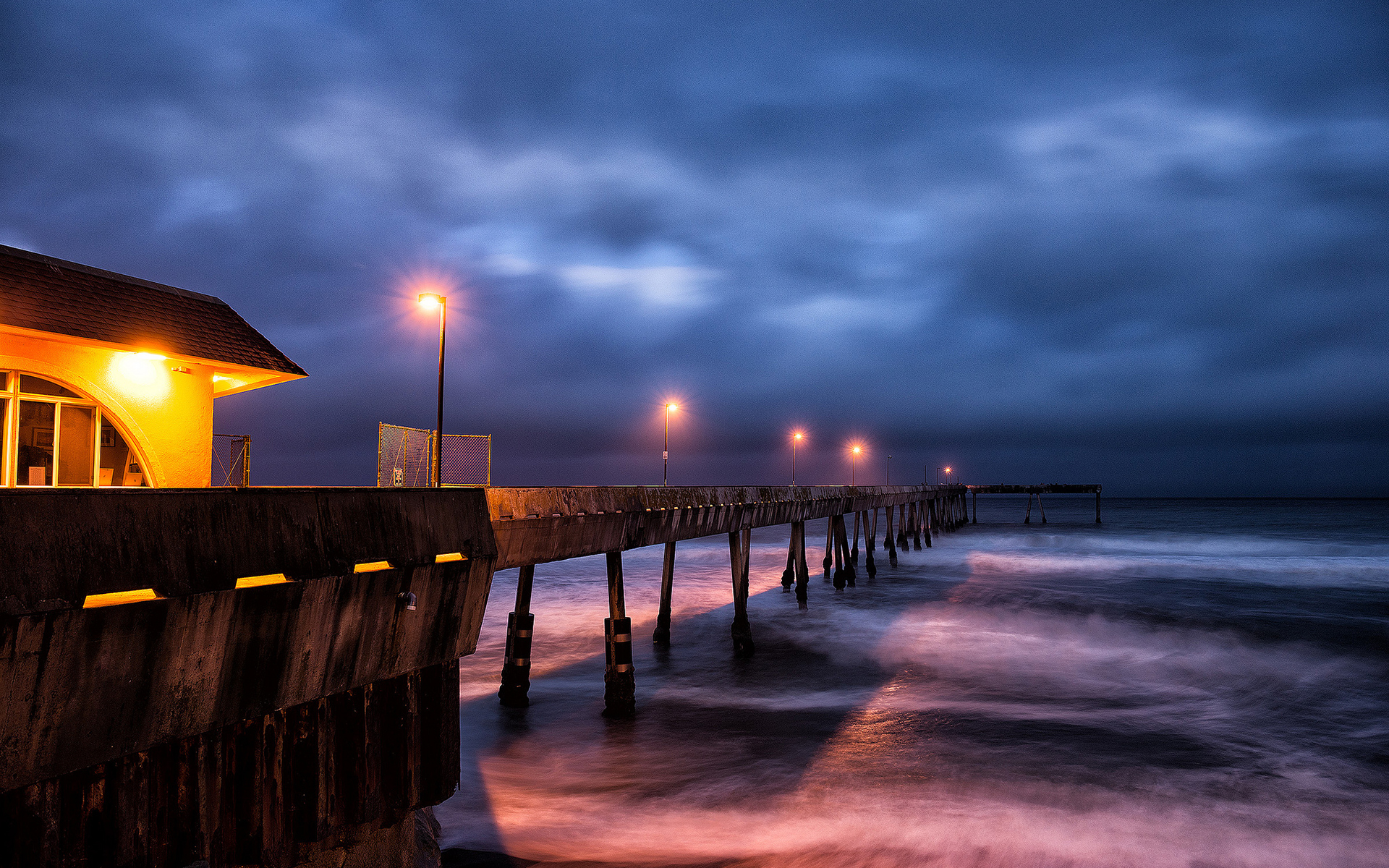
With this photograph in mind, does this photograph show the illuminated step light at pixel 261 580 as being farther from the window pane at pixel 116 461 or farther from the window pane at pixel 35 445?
the window pane at pixel 116 461

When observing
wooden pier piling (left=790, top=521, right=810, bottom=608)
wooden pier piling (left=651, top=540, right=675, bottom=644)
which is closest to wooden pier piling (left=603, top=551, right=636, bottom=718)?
wooden pier piling (left=651, top=540, right=675, bottom=644)

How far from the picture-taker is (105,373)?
44.7 ft

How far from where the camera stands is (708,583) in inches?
1462

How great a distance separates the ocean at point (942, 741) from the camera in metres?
9.59

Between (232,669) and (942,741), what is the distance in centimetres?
1129

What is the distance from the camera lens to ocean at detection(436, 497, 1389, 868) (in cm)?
959

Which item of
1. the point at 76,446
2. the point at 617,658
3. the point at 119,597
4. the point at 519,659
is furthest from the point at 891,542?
the point at 119,597

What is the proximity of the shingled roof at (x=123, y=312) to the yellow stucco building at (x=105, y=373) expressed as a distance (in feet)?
0.08

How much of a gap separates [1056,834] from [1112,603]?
79.0 ft

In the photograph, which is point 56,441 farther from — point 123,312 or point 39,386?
point 123,312

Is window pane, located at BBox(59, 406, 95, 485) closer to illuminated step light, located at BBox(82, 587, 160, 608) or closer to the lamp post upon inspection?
the lamp post

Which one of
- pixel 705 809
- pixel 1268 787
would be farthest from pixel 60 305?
pixel 1268 787

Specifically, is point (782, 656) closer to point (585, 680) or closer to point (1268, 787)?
point (585, 680)

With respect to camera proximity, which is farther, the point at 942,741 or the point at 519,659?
the point at 519,659
